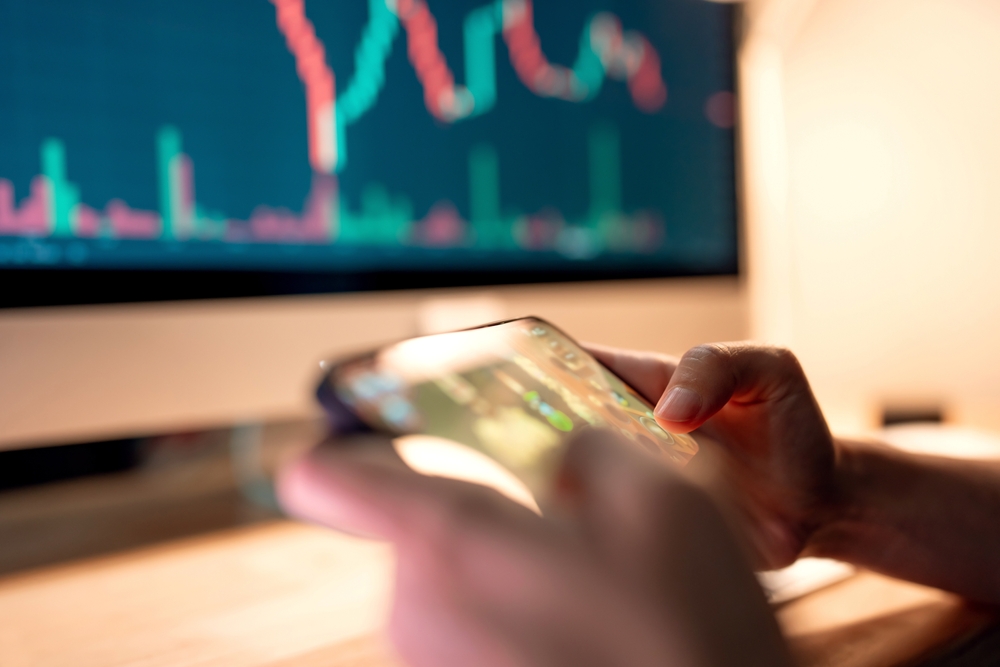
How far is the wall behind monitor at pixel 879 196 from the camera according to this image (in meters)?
0.79

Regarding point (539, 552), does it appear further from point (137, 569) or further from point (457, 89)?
point (457, 89)

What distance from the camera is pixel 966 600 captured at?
1.05ft

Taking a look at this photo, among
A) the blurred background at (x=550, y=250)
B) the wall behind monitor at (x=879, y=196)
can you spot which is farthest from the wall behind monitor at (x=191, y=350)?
the wall behind monitor at (x=879, y=196)

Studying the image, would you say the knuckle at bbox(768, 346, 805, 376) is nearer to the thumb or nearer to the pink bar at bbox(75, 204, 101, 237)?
the thumb

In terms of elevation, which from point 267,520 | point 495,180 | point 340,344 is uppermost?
point 495,180

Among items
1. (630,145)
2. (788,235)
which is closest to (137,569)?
(630,145)

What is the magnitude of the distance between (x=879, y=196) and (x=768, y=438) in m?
0.67

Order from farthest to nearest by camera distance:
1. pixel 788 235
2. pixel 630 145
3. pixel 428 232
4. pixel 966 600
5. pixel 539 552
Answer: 1. pixel 788 235
2. pixel 630 145
3. pixel 428 232
4. pixel 966 600
5. pixel 539 552

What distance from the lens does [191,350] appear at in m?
0.47

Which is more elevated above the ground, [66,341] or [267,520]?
[66,341]

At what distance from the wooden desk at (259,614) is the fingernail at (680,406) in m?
0.08

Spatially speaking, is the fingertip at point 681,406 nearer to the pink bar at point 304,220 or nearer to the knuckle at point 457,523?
the knuckle at point 457,523

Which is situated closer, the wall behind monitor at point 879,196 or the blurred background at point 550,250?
the blurred background at point 550,250

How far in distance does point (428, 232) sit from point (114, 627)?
1.24 feet
